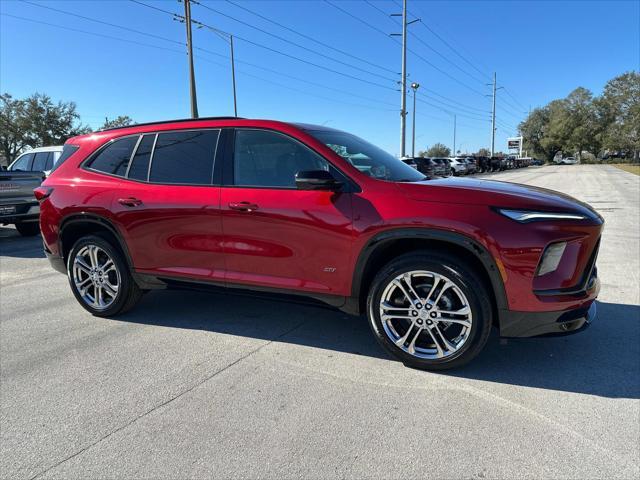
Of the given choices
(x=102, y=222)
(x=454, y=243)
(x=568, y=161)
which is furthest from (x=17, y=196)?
(x=568, y=161)

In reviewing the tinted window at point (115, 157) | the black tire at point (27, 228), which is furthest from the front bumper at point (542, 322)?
the black tire at point (27, 228)

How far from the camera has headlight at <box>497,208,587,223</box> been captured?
2.97 m

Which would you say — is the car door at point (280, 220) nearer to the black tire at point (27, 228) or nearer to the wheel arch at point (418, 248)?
the wheel arch at point (418, 248)

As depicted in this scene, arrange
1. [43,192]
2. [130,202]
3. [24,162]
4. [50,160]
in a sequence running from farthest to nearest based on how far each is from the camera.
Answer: [24,162] < [50,160] < [43,192] < [130,202]

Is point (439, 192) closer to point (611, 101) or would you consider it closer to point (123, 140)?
point (123, 140)

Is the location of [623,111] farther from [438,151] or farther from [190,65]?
[190,65]

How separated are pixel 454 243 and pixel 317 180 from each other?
3.47 feet

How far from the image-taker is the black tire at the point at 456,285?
309 centimetres

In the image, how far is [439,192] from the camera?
321 cm

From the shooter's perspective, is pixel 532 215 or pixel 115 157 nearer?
pixel 532 215

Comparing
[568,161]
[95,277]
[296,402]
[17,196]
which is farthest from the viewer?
[568,161]

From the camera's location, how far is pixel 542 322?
9.88 feet

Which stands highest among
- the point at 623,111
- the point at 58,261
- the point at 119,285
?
the point at 623,111

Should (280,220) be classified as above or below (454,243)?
above
